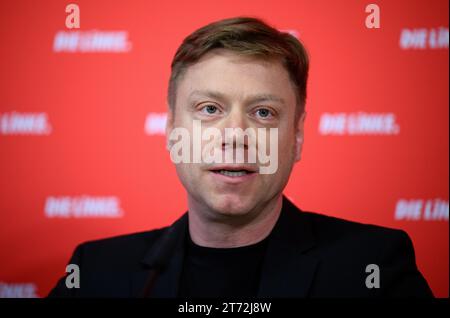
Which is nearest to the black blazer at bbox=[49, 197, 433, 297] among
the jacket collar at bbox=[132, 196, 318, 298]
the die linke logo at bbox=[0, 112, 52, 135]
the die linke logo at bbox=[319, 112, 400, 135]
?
the jacket collar at bbox=[132, 196, 318, 298]

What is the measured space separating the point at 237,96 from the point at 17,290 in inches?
43.3

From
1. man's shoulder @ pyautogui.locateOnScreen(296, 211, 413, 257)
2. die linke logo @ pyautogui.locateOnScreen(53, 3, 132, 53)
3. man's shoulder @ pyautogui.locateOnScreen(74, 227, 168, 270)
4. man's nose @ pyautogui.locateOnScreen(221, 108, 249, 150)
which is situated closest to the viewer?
man's nose @ pyautogui.locateOnScreen(221, 108, 249, 150)

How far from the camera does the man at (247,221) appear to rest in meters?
1.66

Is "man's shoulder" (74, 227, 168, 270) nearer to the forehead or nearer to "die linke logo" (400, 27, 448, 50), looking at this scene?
the forehead

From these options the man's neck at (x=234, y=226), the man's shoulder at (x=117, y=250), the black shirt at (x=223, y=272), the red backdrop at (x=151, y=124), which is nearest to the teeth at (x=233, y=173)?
the man's neck at (x=234, y=226)

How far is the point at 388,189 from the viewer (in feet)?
6.84

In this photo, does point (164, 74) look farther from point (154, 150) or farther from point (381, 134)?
point (381, 134)

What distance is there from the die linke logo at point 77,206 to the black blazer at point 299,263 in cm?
23

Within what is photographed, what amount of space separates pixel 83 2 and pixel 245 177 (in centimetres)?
85

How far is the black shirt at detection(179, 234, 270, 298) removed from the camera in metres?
1.70

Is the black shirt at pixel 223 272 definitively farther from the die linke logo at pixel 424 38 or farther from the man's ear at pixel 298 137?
the die linke logo at pixel 424 38

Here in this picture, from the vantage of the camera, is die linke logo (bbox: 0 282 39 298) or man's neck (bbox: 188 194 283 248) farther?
die linke logo (bbox: 0 282 39 298)

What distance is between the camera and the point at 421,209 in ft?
6.85

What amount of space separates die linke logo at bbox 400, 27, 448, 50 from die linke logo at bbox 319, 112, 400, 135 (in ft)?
0.84
